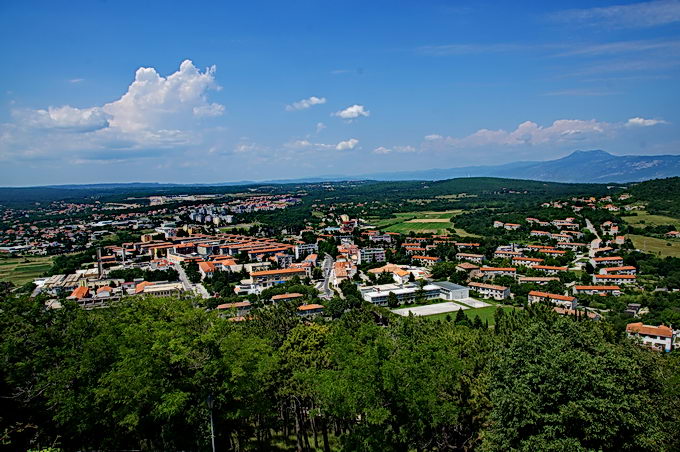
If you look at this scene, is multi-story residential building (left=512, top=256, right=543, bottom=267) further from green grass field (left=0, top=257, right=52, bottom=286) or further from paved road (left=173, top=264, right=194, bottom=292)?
green grass field (left=0, top=257, right=52, bottom=286)

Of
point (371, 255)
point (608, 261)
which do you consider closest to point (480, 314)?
point (608, 261)

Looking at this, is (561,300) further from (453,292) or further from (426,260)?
(426,260)

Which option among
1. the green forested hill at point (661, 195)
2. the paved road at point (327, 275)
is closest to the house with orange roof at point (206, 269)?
the paved road at point (327, 275)

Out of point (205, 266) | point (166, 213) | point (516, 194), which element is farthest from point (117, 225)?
point (516, 194)

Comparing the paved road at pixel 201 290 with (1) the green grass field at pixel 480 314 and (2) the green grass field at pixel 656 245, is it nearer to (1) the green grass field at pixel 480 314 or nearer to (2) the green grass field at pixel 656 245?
(1) the green grass field at pixel 480 314

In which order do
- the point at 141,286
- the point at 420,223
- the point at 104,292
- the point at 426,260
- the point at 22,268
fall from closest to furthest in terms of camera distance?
the point at 104,292, the point at 141,286, the point at 22,268, the point at 426,260, the point at 420,223

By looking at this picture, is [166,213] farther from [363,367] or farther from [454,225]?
[363,367]
